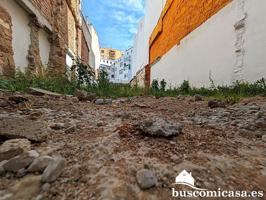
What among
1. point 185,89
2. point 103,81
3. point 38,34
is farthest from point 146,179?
point 38,34

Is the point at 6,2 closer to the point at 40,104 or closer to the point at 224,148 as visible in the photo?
the point at 40,104

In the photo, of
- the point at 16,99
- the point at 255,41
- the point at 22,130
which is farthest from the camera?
the point at 255,41

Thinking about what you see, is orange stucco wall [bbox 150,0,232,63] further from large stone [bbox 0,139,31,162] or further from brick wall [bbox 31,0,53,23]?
large stone [bbox 0,139,31,162]

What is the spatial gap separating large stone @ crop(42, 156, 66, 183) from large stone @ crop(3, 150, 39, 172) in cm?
11

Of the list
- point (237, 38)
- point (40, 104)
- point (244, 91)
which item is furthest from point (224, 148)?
point (237, 38)

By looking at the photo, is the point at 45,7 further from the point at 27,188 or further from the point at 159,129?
the point at 27,188

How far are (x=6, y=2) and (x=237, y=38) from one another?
4.17 meters

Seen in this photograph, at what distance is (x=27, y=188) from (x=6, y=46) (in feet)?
11.6

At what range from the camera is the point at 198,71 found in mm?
5684

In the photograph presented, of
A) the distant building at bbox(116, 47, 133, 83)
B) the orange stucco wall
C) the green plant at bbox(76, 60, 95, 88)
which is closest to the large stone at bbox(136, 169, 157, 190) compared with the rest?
the green plant at bbox(76, 60, 95, 88)

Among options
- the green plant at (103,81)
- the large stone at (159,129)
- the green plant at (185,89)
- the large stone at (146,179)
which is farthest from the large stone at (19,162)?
the green plant at (185,89)

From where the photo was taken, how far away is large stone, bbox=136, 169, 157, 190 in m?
0.85

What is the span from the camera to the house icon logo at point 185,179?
2.89 ft

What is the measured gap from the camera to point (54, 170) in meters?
0.93
